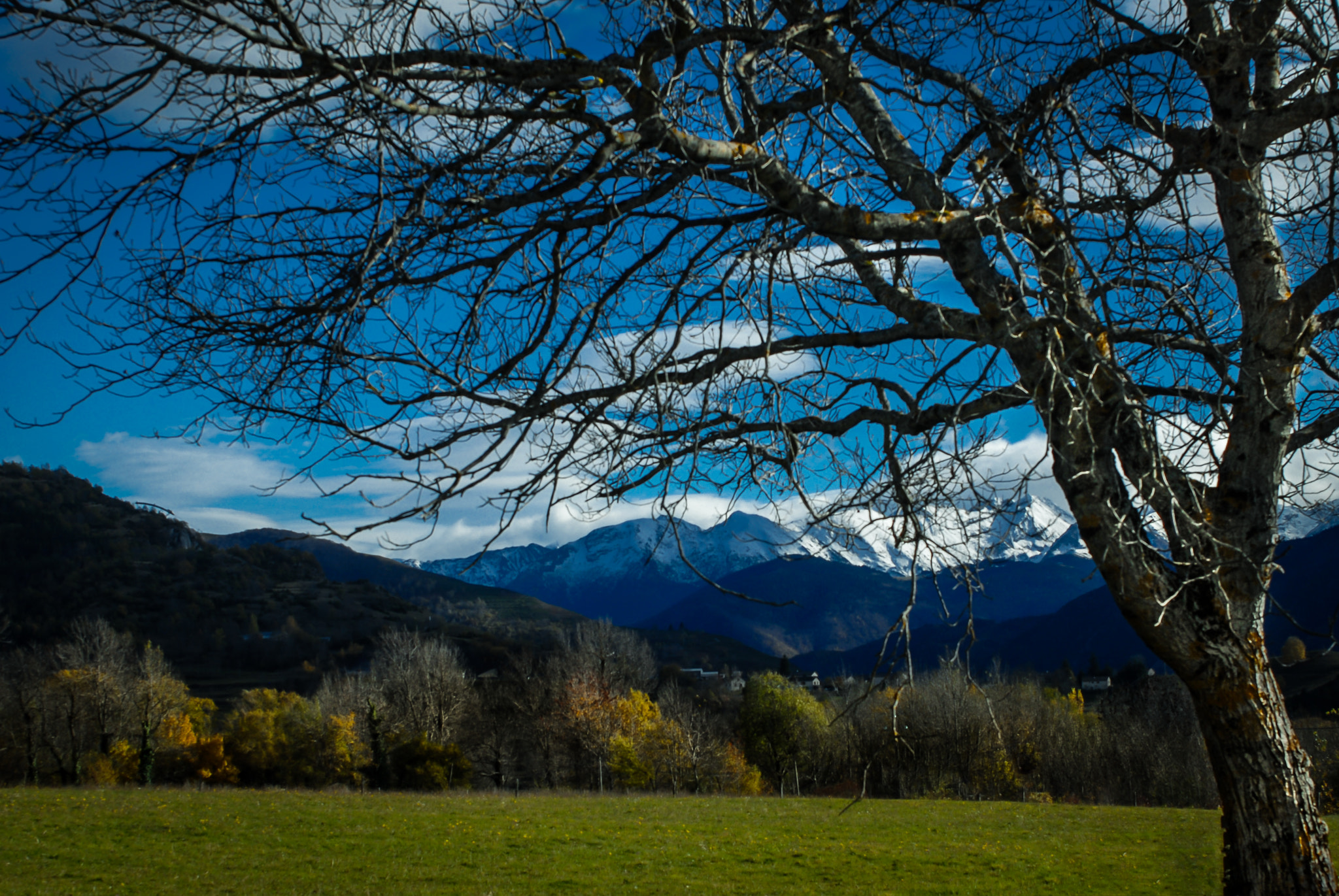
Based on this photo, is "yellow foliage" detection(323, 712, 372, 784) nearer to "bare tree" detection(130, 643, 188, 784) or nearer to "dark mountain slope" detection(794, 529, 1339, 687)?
"bare tree" detection(130, 643, 188, 784)

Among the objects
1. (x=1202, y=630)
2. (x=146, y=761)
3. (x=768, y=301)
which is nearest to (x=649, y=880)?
(x=1202, y=630)

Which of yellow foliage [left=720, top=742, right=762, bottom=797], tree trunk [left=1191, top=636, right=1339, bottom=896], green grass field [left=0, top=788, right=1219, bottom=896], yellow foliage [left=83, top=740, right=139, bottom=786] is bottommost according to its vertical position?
yellow foliage [left=720, top=742, right=762, bottom=797]

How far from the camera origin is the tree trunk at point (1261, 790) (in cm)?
330

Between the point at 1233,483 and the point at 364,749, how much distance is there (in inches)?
2074

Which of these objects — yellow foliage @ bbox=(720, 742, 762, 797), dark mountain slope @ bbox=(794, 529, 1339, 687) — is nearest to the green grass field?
yellow foliage @ bbox=(720, 742, 762, 797)

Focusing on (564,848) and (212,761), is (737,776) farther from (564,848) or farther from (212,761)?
(212,761)

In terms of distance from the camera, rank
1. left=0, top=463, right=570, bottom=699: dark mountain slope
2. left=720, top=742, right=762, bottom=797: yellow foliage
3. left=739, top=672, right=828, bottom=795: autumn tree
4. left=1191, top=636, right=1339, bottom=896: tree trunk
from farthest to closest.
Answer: left=0, top=463, right=570, bottom=699: dark mountain slope < left=739, top=672, right=828, bottom=795: autumn tree < left=720, top=742, right=762, bottom=797: yellow foliage < left=1191, top=636, right=1339, bottom=896: tree trunk

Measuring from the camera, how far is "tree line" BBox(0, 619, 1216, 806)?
40.6m

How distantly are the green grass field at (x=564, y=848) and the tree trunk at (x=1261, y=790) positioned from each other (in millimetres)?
11607

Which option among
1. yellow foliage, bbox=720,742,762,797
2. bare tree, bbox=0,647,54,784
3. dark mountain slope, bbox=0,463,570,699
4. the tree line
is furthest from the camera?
dark mountain slope, bbox=0,463,570,699

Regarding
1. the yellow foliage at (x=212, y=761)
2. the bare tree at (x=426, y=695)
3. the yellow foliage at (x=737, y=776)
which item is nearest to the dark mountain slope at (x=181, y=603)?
the bare tree at (x=426, y=695)

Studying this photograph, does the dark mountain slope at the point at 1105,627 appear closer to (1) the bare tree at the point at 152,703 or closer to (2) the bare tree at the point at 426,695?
(2) the bare tree at the point at 426,695

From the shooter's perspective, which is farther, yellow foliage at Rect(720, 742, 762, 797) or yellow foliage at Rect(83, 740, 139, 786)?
yellow foliage at Rect(720, 742, 762, 797)

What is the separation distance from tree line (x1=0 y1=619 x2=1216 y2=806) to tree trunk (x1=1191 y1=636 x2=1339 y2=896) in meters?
37.6
